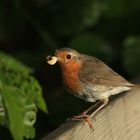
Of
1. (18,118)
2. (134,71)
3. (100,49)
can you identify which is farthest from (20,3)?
(18,118)

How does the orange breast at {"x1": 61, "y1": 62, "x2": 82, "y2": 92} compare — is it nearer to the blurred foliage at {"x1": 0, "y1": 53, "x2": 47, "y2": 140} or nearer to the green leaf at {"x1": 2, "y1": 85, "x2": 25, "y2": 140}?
the blurred foliage at {"x1": 0, "y1": 53, "x2": 47, "y2": 140}

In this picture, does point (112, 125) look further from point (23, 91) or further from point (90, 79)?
point (90, 79)

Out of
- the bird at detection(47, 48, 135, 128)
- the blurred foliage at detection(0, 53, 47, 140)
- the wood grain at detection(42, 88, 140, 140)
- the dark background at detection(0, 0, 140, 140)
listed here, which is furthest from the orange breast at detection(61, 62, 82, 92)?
the dark background at detection(0, 0, 140, 140)

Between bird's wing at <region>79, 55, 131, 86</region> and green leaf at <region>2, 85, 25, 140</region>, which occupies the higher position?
bird's wing at <region>79, 55, 131, 86</region>

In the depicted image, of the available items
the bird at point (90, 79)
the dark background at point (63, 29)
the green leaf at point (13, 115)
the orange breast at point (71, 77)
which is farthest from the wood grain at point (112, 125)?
the dark background at point (63, 29)

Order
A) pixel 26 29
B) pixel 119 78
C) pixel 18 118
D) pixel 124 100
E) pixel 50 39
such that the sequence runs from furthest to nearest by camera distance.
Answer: pixel 26 29 < pixel 50 39 < pixel 119 78 < pixel 124 100 < pixel 18 118

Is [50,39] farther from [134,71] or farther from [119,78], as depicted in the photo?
[119,78]

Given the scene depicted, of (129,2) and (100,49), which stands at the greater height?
(129,2)
